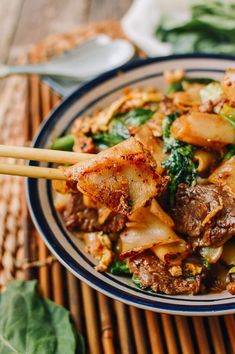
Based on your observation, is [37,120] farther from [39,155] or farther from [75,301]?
[75,301]

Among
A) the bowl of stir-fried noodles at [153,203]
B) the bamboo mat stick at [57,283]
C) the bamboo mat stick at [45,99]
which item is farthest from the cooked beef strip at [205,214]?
the bamboo mat stick at [45,99]

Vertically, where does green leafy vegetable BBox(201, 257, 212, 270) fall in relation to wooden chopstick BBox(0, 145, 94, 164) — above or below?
below

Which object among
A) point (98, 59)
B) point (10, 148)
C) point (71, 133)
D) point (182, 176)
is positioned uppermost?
point (98, 59)

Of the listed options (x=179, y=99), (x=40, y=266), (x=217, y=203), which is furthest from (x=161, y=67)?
(x=40, y=266)

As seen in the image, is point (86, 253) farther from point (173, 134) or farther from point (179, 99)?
point (179, 99)

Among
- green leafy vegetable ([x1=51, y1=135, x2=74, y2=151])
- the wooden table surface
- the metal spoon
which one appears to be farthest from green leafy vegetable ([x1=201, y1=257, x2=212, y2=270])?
the wooden table surface

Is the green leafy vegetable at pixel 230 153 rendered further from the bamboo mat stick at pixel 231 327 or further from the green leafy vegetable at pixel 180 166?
the bamboo mat stick at pixel 231 327

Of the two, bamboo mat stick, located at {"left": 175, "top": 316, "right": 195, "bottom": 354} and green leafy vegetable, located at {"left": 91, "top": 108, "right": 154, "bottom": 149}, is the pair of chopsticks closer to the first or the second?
green leafy vegetable, located at {"left": 91, "top": 108, "right": 154, "bottom": 149}
